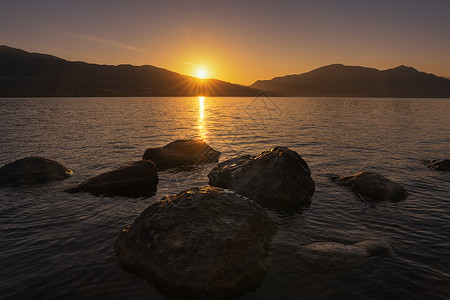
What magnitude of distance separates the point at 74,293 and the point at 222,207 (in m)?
3.99

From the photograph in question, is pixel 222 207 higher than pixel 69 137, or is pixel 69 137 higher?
pixel 222 207

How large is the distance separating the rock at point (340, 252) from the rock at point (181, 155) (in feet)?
39.0

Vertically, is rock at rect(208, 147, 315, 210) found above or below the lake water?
above

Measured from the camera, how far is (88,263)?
7172 mm

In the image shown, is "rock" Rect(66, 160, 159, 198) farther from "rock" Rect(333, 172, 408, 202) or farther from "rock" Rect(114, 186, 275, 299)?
"rock" Rect(333, 172, 408, 202)

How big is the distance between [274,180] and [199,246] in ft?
19.4

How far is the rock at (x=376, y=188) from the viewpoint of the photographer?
39.5 feet

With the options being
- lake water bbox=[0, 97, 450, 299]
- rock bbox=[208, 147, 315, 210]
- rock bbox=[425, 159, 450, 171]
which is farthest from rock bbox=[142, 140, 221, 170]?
rock bbox=[425, 159, 450, 171]

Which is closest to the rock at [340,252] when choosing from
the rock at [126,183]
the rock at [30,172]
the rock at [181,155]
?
the rock at [126,183]

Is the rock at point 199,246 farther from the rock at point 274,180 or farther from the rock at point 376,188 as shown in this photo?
the rock at point 376,188

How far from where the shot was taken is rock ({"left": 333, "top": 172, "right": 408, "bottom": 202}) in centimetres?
1205

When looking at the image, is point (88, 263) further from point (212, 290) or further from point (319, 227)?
point (319, 227)

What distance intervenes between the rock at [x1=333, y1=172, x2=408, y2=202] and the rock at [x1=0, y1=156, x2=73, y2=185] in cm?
1502

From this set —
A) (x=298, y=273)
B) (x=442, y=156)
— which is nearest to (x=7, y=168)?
(x=298, y=273)
